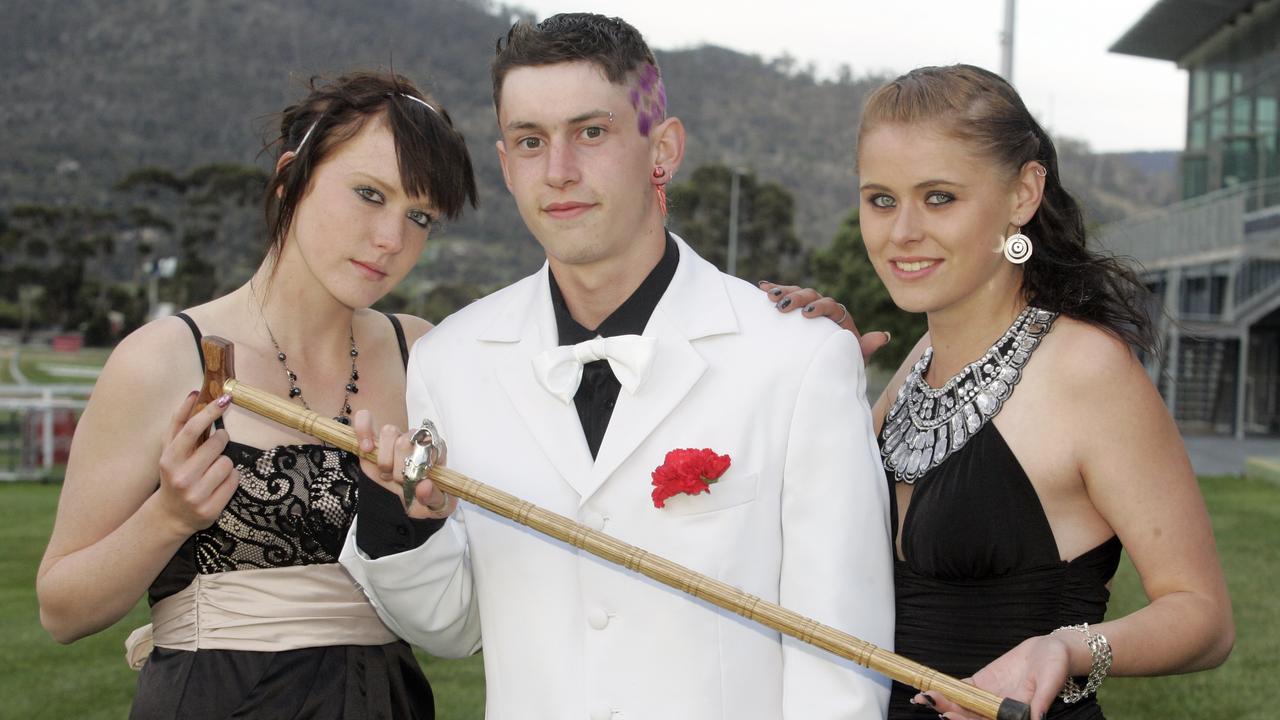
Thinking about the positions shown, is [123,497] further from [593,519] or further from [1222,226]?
[1222,226]

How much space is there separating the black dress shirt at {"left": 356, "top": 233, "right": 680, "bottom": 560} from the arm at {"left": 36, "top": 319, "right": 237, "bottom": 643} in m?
0.44

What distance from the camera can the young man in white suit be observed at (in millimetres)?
2770

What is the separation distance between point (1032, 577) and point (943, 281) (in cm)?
76

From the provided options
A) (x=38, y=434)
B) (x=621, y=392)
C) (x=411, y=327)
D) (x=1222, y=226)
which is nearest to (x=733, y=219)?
(x=1222, y=226)

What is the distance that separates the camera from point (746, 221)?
67250mm

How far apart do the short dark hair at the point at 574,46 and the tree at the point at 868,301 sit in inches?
1140

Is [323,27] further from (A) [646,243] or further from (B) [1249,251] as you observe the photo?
(A) [646,243]

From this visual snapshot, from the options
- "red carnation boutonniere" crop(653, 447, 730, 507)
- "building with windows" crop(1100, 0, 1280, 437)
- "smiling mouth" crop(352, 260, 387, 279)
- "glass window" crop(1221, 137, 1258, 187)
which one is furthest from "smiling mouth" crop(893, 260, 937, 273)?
"glass window" crop(1221, 137, 1258, 187)

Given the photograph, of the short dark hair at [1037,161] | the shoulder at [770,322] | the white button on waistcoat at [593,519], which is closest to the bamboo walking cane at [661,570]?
the white button on waistcoat at [593,519]

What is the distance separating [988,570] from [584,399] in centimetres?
109

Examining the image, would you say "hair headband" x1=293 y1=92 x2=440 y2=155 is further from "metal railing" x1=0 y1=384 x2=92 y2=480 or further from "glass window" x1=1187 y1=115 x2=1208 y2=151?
"glass window" x1=1187 y1=115 x2=1208 y2=151

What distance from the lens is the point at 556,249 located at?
3.04 metres

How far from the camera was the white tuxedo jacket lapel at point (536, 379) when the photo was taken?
2934 millimetres

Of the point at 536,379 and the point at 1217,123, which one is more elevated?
the point at 1217,123
